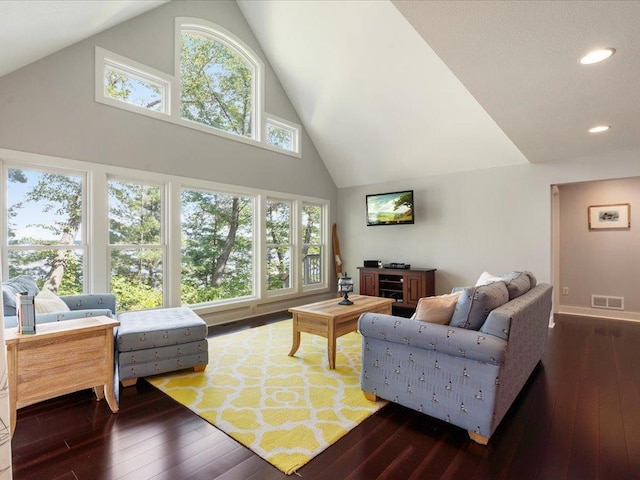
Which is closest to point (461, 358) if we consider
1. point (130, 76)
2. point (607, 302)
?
point (130, 76)

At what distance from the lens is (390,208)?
5984 millimetres

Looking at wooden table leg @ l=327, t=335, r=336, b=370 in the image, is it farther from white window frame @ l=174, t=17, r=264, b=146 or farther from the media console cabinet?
white window frame @ l=174, t=17, r=264, b=146

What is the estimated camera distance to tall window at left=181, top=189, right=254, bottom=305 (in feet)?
15.4

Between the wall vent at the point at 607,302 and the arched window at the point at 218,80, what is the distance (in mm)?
6222

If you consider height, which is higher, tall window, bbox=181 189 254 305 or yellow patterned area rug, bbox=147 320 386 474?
tall window, bbox=181 189 254 305

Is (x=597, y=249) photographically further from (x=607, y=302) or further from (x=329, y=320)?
(x=329, y=320)

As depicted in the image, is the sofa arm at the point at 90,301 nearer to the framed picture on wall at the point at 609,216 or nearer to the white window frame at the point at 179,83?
the white window frame at the point at 179,83

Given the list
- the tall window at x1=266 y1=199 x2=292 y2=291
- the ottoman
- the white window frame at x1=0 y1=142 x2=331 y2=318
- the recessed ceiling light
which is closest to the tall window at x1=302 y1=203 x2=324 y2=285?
the white window frame at x1=0 y1=142 x2=331 y2=318

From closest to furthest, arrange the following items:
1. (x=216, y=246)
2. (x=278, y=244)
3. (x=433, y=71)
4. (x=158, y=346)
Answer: (x=158, y=346), (x=433, y=71), (x=216, y=246), (x=278, y=244)

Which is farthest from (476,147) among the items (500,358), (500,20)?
(500,358)

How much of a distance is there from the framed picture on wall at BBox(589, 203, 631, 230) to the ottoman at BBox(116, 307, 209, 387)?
6182 millimetres

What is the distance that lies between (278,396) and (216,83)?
4684 millimetres

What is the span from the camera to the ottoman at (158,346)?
Result: 275 cm

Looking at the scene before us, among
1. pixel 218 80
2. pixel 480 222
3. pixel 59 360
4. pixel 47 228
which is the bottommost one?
pixel 59 360
